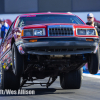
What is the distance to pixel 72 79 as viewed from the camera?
Answer: 8641 millimetres

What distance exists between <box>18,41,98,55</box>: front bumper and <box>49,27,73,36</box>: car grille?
0.20m

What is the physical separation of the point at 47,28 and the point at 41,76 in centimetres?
163

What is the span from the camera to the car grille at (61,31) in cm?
678

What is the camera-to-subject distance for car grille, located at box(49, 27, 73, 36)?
6777 millimetres

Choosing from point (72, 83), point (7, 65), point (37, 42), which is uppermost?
point (37, 42)

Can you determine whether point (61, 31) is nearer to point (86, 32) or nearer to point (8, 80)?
point (86, 32)

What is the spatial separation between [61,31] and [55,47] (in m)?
0.36

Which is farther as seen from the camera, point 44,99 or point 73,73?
point 73,73

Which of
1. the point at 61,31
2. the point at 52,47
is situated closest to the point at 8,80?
the point at 52,47

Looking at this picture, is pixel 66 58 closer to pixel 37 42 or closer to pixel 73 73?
pixel 37 42

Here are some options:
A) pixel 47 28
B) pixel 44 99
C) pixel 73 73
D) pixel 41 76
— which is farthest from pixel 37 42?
pixel 73 73

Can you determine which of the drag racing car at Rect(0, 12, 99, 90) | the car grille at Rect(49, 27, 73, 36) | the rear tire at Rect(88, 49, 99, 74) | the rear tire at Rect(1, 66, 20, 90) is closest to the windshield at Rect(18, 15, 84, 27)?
the drag racing car at Rect(0, 12, 99, 90)

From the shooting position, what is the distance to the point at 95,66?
22.7ft

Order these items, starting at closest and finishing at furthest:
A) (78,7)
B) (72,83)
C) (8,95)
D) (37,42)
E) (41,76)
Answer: (37,42)
(8,95)
(41,76)
(72,83)
(78,7)
